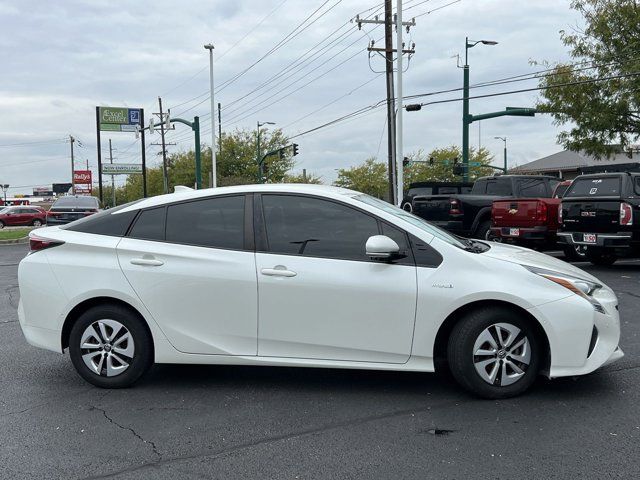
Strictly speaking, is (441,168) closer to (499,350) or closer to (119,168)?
(119,168)

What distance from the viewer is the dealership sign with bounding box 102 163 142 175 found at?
204ft

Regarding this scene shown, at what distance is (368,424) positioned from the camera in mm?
3924

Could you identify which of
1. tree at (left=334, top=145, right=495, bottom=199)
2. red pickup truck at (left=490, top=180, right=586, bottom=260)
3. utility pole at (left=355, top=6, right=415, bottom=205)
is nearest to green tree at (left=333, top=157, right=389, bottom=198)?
tree at (left=334, top=145, right=495, bottom=199)

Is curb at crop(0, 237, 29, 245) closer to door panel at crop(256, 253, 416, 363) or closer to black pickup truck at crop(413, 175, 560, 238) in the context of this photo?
black pickup truck at crop(413, 175, 560, 238)

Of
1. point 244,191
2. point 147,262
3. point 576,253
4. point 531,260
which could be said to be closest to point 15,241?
point 576,253

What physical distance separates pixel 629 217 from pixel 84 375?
366 inches

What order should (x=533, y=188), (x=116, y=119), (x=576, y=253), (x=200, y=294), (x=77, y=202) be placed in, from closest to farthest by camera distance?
(x=200, y=294) → (x=576, y=253) → (x=533, y=188) → (x=77, y=202) → (x=116, y=119)

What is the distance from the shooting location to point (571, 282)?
429 centimetres

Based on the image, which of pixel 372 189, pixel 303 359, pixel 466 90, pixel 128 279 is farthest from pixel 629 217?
pixel 372 189

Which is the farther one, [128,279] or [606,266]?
[606,266]

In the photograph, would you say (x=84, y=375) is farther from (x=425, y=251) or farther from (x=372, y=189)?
(x=372, y=189)

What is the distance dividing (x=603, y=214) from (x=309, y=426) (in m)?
8.66

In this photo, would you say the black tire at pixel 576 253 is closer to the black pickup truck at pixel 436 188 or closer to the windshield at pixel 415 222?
the black pickup truck at pixel 436 188

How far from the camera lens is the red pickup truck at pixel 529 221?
39.9 feet
